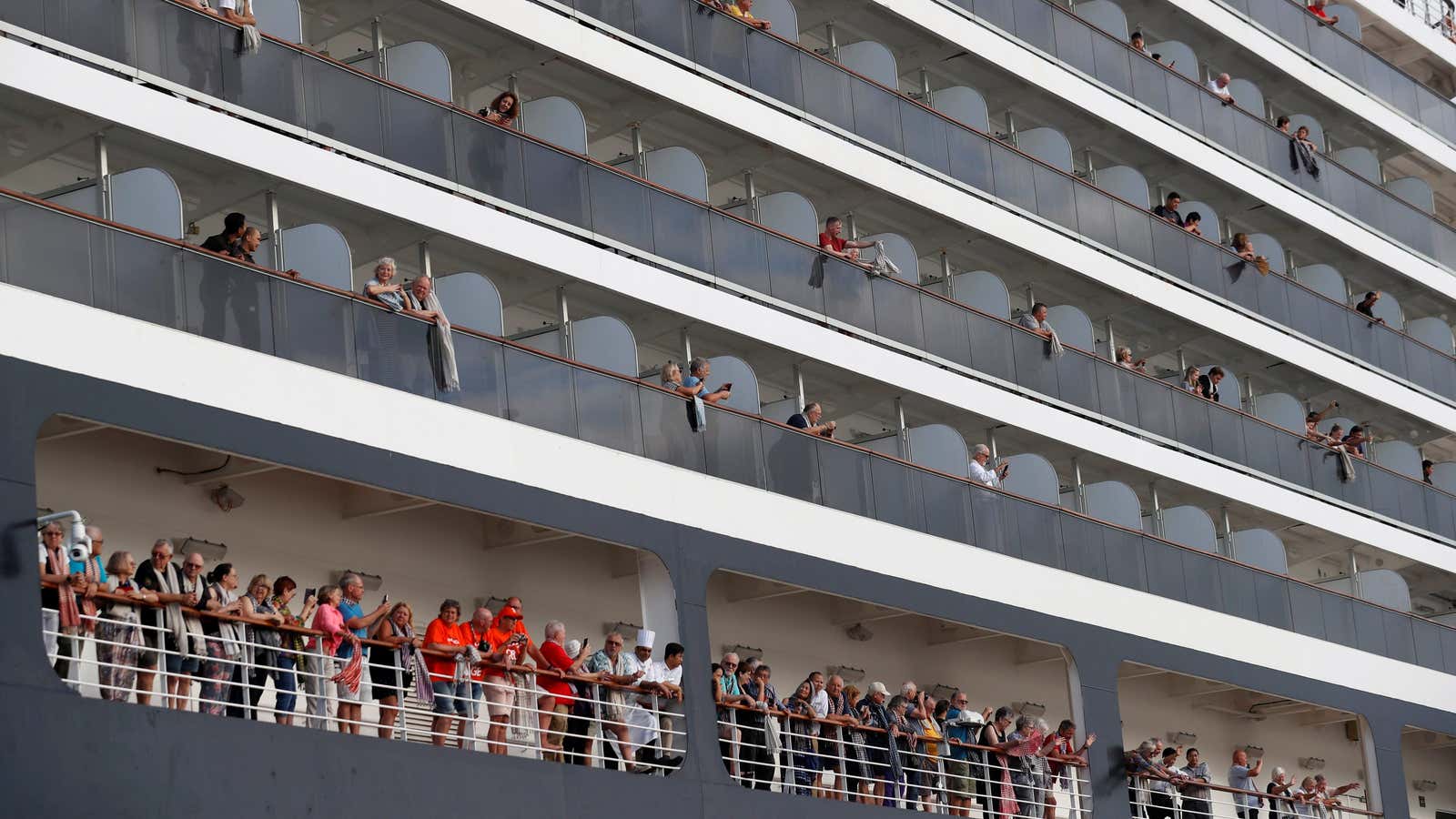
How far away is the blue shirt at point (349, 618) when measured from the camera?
48.3 feet

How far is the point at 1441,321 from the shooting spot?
33.1m

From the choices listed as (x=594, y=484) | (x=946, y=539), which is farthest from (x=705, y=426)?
(x=946, y=539)

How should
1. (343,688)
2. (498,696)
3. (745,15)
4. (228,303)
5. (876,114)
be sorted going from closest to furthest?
(343,688)
(228,303)
(498,696)
(745,15)
(876,114)

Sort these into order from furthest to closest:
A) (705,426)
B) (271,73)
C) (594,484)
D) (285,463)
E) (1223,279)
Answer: (1223,279) → (705,426) → (594,484) → (271,73) → (285,463)

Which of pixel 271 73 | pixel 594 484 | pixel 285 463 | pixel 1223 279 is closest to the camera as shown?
pixel 285 463

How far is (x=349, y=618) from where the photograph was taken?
1483 cm

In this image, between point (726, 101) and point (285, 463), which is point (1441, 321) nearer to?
point (726, 101)

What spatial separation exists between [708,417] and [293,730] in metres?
5.93

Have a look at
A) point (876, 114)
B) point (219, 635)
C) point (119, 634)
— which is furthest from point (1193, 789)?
point (119, 634)

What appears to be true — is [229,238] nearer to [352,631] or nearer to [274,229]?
[274,229]

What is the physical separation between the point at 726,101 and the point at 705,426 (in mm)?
4181

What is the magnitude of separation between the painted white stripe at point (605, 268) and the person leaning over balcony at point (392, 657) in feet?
12.1

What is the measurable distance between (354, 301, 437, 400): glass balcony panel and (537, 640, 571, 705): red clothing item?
214 centimetres

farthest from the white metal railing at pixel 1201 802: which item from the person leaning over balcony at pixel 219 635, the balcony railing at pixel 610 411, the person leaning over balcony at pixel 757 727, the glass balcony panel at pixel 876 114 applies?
the person leaning over balcony at pixel 219 635
